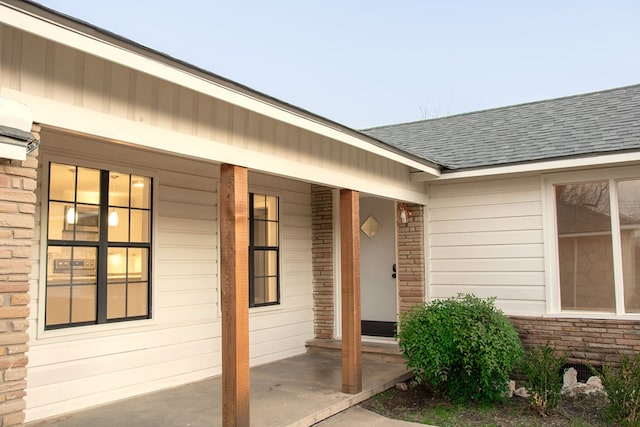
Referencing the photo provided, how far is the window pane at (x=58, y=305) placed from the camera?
16.7 ft

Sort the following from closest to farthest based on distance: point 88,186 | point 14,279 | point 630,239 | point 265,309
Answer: point 14,279 → point 88,186 → point 630,239 → point 265,309

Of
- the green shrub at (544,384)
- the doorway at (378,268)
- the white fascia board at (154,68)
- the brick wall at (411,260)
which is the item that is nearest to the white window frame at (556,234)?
the green shrub at (544,384)

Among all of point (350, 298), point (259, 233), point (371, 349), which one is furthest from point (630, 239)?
point (259, 233)

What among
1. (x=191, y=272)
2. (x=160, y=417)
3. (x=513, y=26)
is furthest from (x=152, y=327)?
(x=513, y=26)

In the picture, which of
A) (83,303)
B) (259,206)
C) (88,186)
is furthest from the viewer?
(259,206)

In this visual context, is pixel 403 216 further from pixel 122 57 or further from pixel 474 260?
pixel 122 57

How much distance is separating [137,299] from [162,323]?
42 cm

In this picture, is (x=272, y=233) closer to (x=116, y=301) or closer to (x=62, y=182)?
(x=116, y=301)

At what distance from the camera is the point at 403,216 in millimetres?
8172

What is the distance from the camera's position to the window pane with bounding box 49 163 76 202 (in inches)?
205

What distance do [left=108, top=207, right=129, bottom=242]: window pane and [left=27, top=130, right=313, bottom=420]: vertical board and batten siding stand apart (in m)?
0.37

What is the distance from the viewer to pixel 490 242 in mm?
7578

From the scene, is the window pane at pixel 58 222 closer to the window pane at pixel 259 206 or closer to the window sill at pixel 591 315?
the window pane at pixel 259 206

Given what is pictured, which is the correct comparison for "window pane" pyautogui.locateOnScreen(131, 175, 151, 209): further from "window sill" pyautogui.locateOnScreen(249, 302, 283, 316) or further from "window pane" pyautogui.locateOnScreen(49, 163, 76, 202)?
"window sill" pyautogui.locateOnScreen(249, 302, 283, 316)
